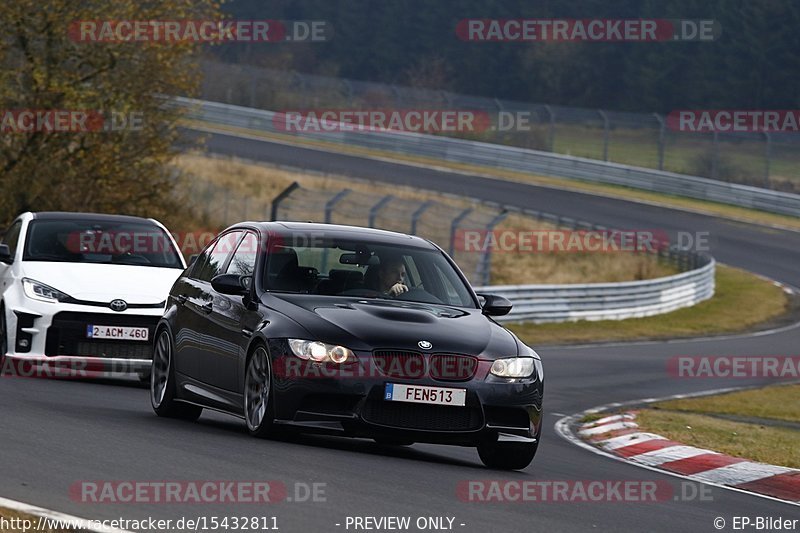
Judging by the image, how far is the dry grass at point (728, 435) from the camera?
12461mm

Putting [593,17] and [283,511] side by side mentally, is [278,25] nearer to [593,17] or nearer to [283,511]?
[593,17]

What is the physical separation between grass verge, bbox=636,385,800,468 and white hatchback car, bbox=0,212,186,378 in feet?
15.4

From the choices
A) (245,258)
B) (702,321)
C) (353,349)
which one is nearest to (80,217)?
(245,258)

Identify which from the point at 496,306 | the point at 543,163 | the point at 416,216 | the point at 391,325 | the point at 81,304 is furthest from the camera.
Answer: the point at 543,163

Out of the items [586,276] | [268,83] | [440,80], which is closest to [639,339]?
[586,276]

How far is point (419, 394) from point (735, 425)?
6.61 m

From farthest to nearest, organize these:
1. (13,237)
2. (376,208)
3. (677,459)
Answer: (376,208) → (13,237) → (677,459)

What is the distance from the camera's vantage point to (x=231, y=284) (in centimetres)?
1012

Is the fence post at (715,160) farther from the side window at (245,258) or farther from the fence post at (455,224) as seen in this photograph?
the side window at (245,258)

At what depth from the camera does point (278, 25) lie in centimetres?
8900

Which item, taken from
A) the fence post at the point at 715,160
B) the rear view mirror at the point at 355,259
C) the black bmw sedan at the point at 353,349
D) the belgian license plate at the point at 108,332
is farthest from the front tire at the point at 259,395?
the fence post at the point at 715,160

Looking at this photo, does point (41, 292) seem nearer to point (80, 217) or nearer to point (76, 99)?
point (80, 217)

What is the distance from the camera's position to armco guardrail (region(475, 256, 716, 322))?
86.0ft

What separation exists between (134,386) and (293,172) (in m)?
32.5
